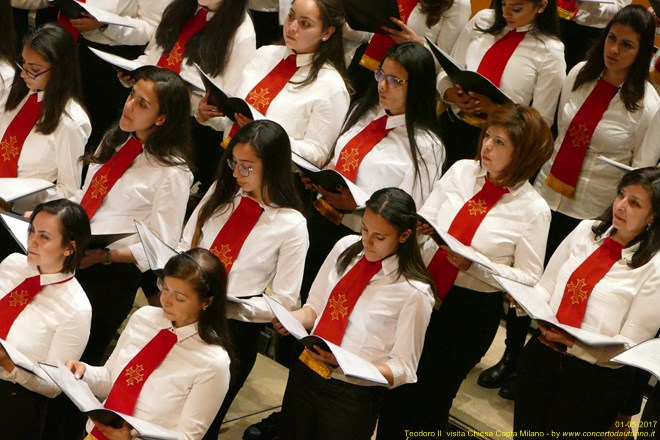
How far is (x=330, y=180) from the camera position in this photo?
152 inches

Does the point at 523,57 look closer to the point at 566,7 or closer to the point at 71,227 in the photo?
the point at 566,7

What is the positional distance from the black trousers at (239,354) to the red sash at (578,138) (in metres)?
1.47

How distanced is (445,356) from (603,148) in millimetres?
1219

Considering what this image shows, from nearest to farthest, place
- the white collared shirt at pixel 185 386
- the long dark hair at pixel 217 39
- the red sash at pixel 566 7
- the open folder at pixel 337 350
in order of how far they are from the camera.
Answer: the open folder at pixel 337 350, the white collared shirt at pixel 185 386, the long dark hair at pixel 217 39, the red sash at pixel 566 7

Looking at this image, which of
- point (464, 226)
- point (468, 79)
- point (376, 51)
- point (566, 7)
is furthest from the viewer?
point (566, 7)

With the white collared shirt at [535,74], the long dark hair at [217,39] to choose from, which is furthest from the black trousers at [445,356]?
the long dark hair at [217,39]

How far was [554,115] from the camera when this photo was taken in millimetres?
4711

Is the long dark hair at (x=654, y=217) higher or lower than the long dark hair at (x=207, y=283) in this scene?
higher

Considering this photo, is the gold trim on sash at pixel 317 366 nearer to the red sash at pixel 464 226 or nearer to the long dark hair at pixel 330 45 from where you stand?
the red sash at pixel 464 226

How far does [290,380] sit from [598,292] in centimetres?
110

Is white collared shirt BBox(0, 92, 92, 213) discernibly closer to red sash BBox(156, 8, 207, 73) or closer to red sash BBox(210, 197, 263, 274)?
red sash BBox(156, 8, 207, 73)

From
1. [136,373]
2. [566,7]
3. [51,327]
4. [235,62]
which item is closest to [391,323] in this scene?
[136,373]

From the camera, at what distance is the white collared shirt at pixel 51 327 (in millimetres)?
3631

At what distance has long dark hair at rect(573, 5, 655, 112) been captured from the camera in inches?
171
